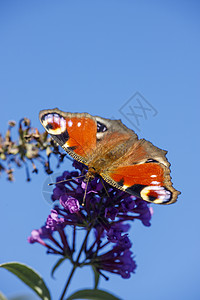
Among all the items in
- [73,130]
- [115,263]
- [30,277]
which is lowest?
[30,277]

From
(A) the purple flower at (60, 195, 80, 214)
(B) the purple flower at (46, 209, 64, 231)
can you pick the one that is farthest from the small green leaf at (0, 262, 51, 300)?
(A) the purple flower at (60, 195, 80, 214)

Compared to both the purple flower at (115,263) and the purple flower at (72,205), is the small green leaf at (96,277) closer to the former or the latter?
the purple flower at (115,263)

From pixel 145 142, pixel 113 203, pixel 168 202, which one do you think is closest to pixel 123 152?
pixel 145 142

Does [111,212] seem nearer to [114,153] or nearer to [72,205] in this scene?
[72,205]

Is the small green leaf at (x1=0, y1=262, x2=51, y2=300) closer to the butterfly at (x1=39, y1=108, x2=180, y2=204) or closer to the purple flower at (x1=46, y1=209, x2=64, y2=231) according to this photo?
the purple flower at (x1=46, y1=209, x2=64, y2=231)

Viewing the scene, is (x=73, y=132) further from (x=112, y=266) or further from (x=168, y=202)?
(x=112, y=266)

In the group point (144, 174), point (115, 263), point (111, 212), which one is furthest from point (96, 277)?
point (144, 174)
